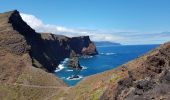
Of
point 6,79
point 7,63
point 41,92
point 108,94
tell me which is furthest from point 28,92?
point 108,94

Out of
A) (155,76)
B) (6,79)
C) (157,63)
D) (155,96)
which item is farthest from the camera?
(6,79)

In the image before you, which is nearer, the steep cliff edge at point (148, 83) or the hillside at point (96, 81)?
the steep cliff edge at point (148, 83)

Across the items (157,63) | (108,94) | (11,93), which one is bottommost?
(11,93)

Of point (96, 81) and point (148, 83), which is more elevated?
point (148, 83)

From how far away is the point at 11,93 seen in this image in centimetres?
13775

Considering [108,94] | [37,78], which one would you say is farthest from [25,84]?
[108,94]

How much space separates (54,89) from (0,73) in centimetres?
4188

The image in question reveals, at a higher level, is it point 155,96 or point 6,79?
point 155,96

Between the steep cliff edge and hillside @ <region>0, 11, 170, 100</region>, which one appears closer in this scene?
the steep cliff edge

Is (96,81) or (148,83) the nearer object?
(148,83)

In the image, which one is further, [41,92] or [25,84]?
[25,84]

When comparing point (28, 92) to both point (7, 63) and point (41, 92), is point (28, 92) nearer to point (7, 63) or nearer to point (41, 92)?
point (41, 92)

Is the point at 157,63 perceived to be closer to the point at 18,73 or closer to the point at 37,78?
the point at 37,78

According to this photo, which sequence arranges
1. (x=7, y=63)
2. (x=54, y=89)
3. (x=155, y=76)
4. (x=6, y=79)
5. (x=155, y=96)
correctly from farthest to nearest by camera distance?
(x=7, y=63)
(x=6, y=79)
(x=54, y=89)
(x=155, y=76)
(x=155, y=96)
